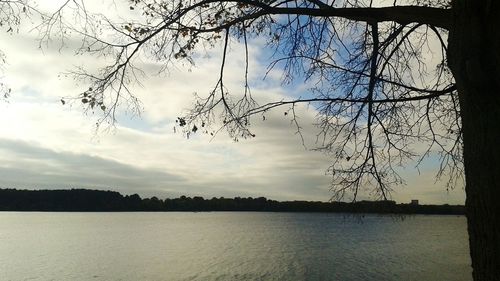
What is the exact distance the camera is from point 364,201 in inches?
252

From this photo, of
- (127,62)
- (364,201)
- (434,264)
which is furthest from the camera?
(434,264)

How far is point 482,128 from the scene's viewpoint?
11.0 feet

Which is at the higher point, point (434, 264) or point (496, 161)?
point (496, 161)

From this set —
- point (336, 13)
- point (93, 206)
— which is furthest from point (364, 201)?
point (93, 206)

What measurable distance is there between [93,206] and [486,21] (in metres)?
205

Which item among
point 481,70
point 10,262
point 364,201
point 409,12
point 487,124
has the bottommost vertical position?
point 10,262

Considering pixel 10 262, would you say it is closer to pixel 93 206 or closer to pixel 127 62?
pixel 127 62

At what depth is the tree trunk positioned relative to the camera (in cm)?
325

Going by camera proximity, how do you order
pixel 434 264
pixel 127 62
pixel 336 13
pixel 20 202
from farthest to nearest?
pixel 20 202
pixel 434 264
pixel 127 62
pixel 336 13

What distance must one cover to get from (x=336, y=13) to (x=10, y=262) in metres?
45.1

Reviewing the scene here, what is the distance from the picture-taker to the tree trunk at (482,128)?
3254 mm

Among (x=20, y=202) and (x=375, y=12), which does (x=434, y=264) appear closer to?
(x=375, y=12)

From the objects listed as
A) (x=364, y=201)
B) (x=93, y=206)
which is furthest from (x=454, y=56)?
(x=93, y=206)

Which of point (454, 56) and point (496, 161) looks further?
point (454, 56)
